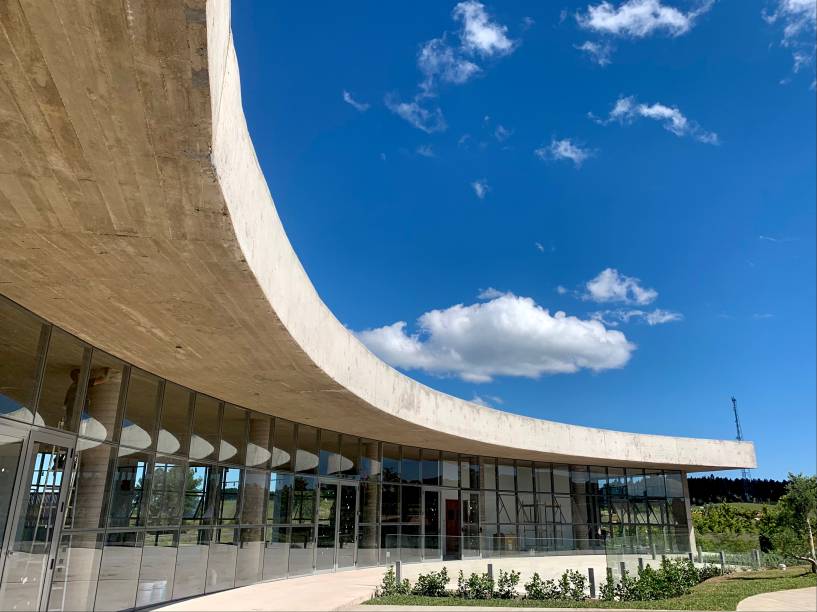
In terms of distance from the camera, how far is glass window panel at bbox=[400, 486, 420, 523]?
20.6 metres

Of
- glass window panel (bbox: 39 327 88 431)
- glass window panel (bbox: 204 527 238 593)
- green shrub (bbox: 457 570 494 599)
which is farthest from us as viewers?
green shrub (bbox: 457 570 494 599)

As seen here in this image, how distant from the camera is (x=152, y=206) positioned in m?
5.09

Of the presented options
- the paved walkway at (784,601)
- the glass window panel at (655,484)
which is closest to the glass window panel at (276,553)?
the paved walkway at (784,601)

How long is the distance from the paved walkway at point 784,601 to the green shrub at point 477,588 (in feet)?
16.4

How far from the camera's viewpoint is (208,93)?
386 centimetres

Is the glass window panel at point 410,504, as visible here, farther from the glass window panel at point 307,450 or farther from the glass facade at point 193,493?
the glass window panel at point 307,450

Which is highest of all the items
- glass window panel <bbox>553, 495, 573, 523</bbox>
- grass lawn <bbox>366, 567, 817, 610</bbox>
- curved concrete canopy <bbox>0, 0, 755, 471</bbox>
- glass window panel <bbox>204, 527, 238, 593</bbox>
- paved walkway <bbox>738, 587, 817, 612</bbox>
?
curved concrete canopy <bbox>0, 0, 755, 471</bbox>

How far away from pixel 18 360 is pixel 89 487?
102 inches

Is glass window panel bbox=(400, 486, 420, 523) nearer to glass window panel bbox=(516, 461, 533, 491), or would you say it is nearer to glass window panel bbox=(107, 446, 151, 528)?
glass window panel bbox=(516, 461, 533, 491)

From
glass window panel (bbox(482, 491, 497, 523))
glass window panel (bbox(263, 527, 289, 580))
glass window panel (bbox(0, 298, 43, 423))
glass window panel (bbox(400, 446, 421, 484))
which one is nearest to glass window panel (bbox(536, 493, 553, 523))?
glass window panel (bbox(482, 491, 497, 523))

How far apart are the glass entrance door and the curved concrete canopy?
167 centimetres

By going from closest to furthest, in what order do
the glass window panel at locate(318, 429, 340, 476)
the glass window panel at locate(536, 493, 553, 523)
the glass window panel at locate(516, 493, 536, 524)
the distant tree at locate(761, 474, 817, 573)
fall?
the glass window panel at locate(318, 429, 340, 476)
the distant tree at locate(761, 474, 817, 573)
the glass window panel at locate(516, 493, 536, 524)
the glass window panel at locate(536, 493, 553, 523)

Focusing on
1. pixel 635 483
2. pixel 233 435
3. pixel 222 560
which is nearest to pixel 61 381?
pixel 233 435

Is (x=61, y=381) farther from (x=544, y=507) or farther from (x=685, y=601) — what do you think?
(x=544, y=507)
